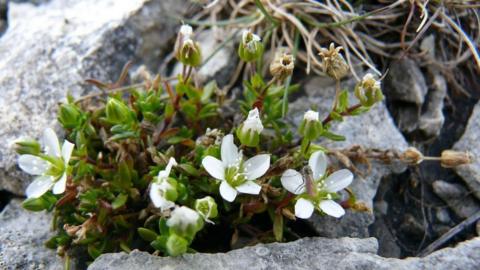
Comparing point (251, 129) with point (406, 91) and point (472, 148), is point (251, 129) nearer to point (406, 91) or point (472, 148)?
point (406, 91)

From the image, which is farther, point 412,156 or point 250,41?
point 412,156

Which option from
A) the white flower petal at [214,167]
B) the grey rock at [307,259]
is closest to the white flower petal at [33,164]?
the grey rock at [307,259]

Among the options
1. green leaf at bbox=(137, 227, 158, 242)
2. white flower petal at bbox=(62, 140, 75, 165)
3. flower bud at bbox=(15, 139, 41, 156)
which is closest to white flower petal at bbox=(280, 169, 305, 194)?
green leaf at bbox=(137, 227, 158, 242)

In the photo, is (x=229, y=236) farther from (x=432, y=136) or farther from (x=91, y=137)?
(x=432, y=136)

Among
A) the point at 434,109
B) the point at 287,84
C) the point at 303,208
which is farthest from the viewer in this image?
the point at 434,109

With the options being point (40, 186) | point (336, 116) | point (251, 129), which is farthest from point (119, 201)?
point (336, 116)

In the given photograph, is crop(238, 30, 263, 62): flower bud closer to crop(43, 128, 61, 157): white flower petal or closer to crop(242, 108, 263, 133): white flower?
crop(242, 108, 263, 133): white flower

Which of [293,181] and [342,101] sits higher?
[342,101]
